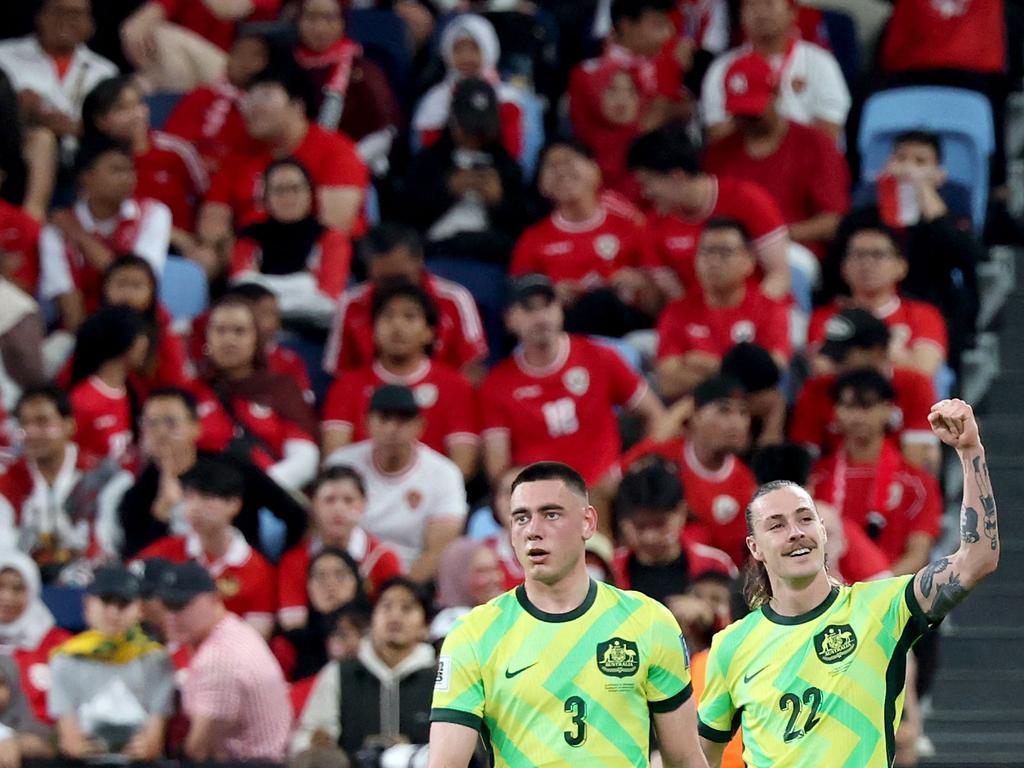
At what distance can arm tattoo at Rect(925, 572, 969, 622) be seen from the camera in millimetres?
6352

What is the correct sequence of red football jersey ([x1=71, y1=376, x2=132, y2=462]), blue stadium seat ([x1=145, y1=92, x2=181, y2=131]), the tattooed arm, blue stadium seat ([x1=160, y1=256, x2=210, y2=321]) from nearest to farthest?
the tattooed arm, red football jersey ([x1=71, y1=376, x2=132, y2=462]), blue stadium seat ([x1=160, y1=256, x2=210, y2=321]), blue stadium seat ([x1=145, y1=92, x2=181, y2=131])

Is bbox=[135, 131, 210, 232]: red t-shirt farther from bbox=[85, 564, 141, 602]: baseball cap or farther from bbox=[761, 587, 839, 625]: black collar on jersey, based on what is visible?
bbox=[761, 587, 839, 625]: black collar on jersey

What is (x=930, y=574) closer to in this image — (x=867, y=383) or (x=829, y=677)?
(x=829, y=677)

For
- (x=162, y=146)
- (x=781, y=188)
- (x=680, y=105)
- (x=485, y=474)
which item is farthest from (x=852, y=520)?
(x=162, y=146)

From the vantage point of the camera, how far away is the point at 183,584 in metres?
9.21

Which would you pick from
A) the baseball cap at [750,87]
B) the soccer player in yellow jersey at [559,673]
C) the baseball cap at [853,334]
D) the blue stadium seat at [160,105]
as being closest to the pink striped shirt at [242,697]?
the soccer player in yellow jersey at [559,673]

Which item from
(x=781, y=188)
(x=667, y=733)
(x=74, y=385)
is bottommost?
(x=667, y=733)

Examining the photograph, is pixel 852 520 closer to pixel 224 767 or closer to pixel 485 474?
pixel 485 474

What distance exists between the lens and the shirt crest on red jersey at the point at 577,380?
1073cm

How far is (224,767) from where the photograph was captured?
28.1ft

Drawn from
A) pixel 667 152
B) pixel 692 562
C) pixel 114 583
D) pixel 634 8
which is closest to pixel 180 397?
pixel 114 583

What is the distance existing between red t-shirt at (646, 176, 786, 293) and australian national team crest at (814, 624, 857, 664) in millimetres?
4798

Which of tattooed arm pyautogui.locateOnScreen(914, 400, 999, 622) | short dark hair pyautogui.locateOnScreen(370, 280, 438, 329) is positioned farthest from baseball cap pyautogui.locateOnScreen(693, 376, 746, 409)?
tattooed arm pyautogui.locateOnScreen(914, 400, 999, 622)

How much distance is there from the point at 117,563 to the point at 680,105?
4792 mm
